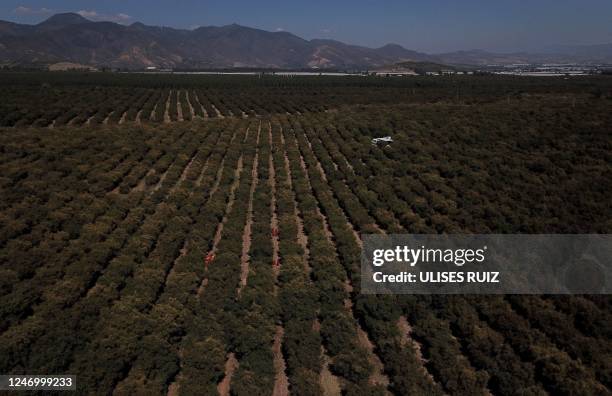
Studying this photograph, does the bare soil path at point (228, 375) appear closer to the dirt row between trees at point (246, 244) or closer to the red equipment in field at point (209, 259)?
the dirt row between trees at point (246, 244)

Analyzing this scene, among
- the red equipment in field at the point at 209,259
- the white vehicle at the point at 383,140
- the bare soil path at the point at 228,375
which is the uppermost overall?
the white vehicle at the point at 383,140

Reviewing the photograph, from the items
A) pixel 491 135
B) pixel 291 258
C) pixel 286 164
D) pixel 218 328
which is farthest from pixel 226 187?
pixel 491 135

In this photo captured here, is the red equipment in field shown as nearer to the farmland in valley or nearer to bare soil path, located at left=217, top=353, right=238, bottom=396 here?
the farmland in valley

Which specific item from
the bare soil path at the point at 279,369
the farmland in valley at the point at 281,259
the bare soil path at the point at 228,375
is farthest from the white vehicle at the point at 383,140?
the bare soil path at the point at 228,375

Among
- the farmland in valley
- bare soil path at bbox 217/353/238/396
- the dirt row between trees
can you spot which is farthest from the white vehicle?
bare soil path at bbox 217/353/238/396

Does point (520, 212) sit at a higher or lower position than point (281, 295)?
higher

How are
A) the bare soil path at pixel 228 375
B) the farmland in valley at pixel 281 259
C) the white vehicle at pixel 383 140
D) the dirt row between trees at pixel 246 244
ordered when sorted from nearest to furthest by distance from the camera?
the bare soil path at pixel 228 375
the farmland in valley at pixel 281 259
the dirt row between trees at pixel 246 244
the white vehicle at pixel 383 140

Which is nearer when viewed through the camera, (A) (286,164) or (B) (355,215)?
(B) (355,215)

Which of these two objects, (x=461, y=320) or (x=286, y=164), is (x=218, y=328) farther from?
(x=286, y=164)
